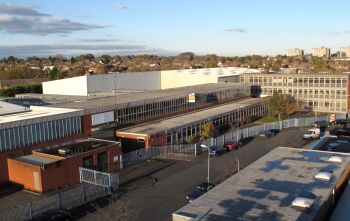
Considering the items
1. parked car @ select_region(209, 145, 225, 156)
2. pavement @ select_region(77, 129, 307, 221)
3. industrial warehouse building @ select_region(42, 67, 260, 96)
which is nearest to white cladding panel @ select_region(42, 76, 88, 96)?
industrial warehouse building @ select_region(42, 67, 260, 96)

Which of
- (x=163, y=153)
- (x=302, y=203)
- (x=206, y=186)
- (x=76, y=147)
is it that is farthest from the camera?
(x=163, y=153)

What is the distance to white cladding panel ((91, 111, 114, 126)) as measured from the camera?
31.9 m

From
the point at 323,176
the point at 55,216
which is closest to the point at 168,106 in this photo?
the point at 55,216

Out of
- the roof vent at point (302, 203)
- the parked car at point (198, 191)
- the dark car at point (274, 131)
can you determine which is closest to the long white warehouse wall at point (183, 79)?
the dark car at point (274, 131)

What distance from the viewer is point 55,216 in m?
19.5

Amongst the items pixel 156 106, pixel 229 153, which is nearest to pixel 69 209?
pixel 229 153

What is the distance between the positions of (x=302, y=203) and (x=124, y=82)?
152ft

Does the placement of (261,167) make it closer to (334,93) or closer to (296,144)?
(296,144)

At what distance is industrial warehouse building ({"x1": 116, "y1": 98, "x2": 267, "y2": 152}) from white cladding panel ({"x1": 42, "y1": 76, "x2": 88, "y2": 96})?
59.6ft

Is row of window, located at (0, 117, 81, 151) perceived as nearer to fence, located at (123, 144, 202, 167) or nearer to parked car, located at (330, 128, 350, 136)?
fence, located at (123, 144, 202, 167)

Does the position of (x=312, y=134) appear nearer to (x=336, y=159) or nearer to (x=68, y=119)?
(x=336, y=159)

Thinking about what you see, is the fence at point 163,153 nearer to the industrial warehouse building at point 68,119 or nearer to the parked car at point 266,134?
the industrial warehouse building at point 68,119

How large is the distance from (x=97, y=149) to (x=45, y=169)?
14.6 ft

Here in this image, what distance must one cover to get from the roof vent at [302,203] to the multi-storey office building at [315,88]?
131 ft
